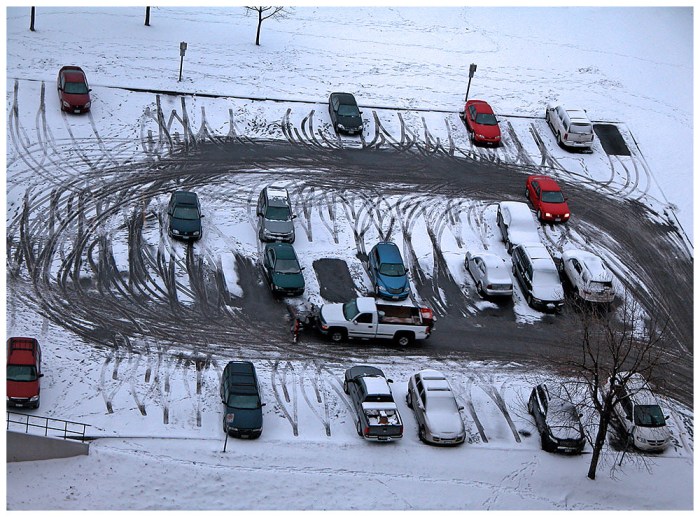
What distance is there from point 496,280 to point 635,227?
372 inches

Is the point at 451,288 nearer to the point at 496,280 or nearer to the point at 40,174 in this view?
the point at 496,280

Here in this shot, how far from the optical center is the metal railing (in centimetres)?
3403

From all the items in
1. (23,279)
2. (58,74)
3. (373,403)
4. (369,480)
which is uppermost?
(58,74)

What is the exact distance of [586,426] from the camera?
3719 centimetres

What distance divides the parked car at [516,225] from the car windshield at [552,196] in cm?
138

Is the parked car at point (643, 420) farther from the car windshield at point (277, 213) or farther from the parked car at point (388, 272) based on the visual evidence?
the car windshield at point (277, 213)

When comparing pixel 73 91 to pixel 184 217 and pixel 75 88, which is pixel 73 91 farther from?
pixel 184 217

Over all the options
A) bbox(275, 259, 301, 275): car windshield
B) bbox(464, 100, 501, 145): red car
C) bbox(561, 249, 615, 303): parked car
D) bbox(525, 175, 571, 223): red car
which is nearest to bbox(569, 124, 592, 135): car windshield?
bbox(464, 100, 501, 145): red car

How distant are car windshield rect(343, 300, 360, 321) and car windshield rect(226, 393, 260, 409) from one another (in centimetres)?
568

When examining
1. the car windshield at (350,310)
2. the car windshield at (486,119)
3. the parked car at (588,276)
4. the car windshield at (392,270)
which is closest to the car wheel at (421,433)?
the car windshield at (350,310)

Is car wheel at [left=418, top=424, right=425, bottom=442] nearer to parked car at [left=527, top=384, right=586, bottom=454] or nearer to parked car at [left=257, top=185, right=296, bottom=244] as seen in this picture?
parked car at [left=527, top=384, right=586, bottom=454]

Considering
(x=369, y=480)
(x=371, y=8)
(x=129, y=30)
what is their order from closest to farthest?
(x=369, y=480) → (x=129, y=30) → (x=371, y=8)

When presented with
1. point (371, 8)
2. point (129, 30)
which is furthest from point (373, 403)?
point (371, 8)

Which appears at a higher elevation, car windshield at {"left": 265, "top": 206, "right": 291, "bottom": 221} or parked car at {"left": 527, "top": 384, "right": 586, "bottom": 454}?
car windshield at {"left": 265, "top": 206, "right": 291, "bottom": 221}
